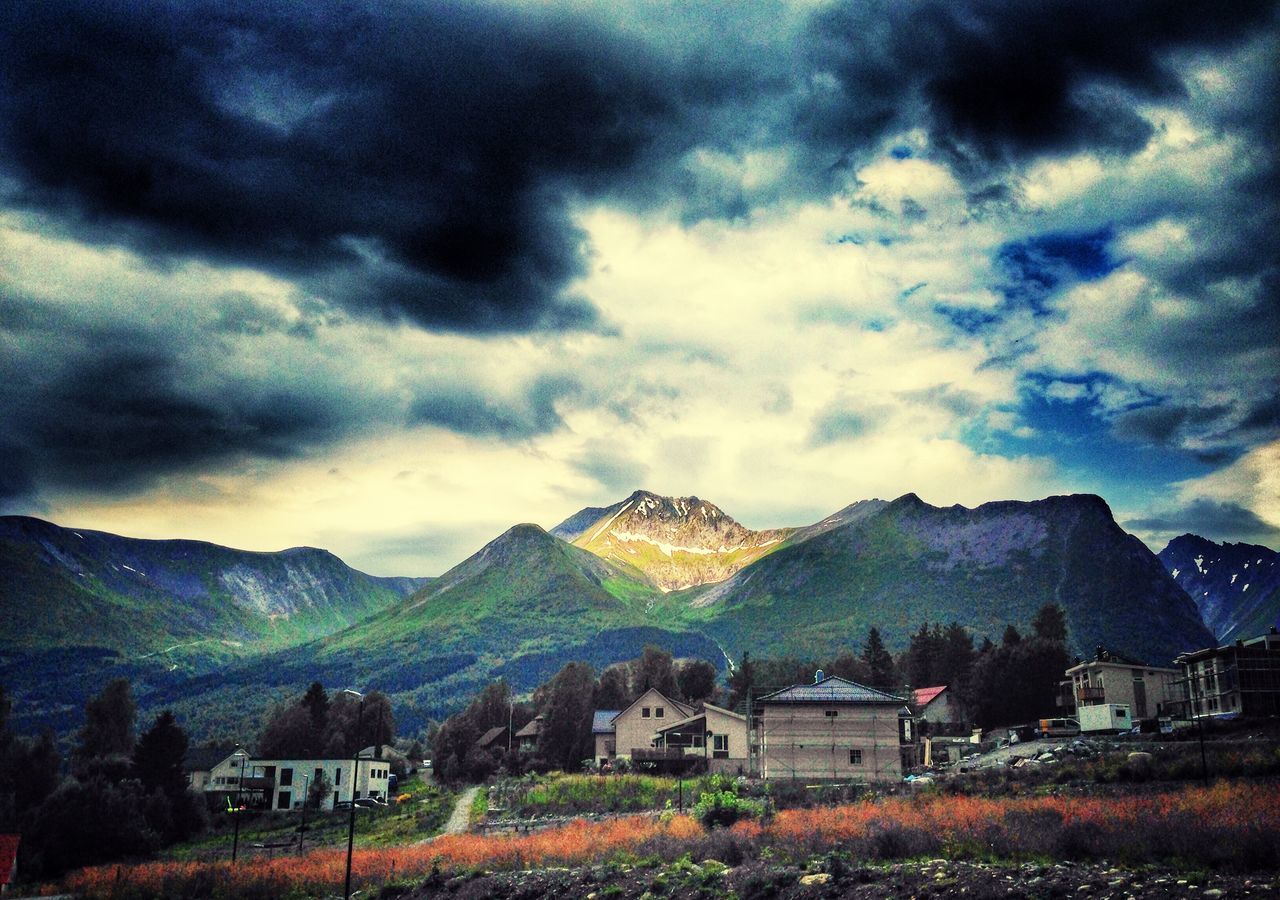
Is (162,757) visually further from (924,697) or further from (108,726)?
(924,697)

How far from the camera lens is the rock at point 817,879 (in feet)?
83.3

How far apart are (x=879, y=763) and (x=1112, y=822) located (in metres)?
37.5

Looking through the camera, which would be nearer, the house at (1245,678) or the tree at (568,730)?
the house at (1245,678)

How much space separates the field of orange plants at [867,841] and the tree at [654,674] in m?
64.1

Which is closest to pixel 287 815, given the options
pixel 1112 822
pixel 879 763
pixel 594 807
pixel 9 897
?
pixel 9 897

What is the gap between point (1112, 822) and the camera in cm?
2702

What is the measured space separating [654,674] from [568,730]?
27.6m

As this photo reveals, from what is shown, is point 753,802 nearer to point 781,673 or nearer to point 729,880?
point 729,880

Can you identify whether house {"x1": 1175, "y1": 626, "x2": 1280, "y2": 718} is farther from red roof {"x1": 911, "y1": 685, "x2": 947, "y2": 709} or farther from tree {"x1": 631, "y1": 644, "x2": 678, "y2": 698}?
tree {"x1": 631, "y1": 644, "x2": 678, "y2": 698}

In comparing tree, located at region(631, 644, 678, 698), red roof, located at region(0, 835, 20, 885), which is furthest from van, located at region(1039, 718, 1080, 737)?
red roof, located at region(0, 835, 20, 885)

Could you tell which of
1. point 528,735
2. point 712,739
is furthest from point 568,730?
point 712,739

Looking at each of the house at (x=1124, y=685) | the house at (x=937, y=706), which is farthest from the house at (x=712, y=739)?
the house at (x=1124, y=685)

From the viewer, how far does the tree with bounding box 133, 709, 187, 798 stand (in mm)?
79312

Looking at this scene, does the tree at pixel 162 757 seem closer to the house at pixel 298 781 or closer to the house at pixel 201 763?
the house at pixel 298 781
